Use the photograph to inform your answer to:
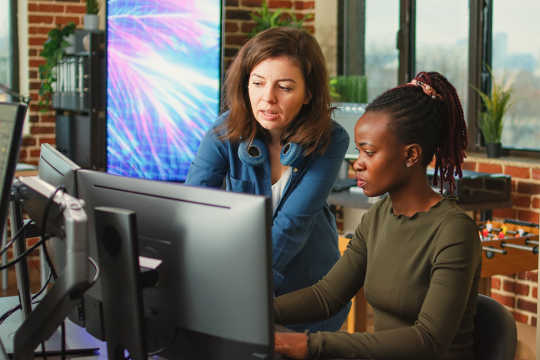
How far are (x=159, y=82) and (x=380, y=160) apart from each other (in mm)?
1433

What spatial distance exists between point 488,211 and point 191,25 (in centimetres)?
174

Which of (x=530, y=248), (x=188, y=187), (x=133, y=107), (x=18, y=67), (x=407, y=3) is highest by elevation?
(x=407, y=3)

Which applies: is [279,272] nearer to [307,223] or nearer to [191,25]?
Result: [307,223]

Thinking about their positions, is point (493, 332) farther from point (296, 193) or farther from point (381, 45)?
point (381, 45)

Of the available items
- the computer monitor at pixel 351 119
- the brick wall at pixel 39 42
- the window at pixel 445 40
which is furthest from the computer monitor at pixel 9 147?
the brick wall at pixel 39 42

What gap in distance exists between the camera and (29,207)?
1.03 m

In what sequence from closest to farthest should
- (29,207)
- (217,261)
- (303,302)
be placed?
1. (217,261)
2. (29,207)
3. (303,302)

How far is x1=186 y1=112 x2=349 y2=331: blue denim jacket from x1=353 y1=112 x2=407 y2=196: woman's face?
22 cm

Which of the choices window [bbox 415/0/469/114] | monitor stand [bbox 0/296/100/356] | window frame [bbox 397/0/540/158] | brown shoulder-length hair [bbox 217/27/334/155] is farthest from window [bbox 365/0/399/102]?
monitor stand [bbox 0/296/100/356]

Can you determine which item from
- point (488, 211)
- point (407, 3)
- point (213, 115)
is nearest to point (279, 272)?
point (213, 115)

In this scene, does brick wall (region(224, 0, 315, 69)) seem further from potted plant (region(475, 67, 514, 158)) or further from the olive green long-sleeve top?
the olive green long-sleeve top

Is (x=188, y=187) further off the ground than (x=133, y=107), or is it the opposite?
(x=133, y=107)

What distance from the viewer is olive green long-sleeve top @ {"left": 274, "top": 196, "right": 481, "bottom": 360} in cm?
101

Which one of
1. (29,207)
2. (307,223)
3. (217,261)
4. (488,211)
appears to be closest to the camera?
(217,261)
